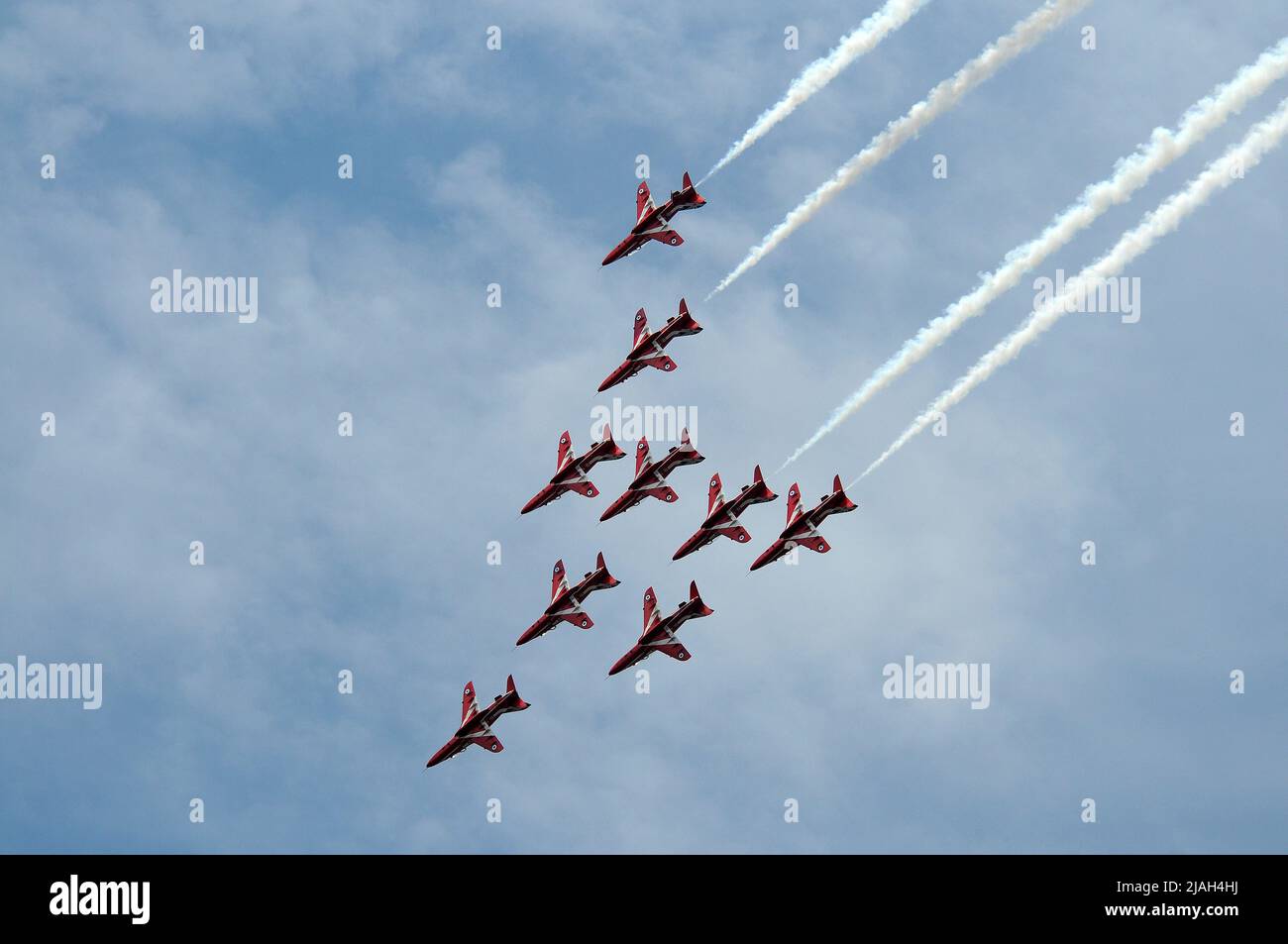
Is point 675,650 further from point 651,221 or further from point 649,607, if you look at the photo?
point 651,221

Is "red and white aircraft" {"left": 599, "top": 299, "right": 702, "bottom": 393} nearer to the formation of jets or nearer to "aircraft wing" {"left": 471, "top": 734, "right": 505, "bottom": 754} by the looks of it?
the formation of jets

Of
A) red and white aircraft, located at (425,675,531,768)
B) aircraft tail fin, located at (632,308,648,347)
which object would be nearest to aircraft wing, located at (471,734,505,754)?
red and white aircraft, located at (425,675,531,768)

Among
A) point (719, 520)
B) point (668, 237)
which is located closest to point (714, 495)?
point (719, 520)

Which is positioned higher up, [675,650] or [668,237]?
[668,237]
